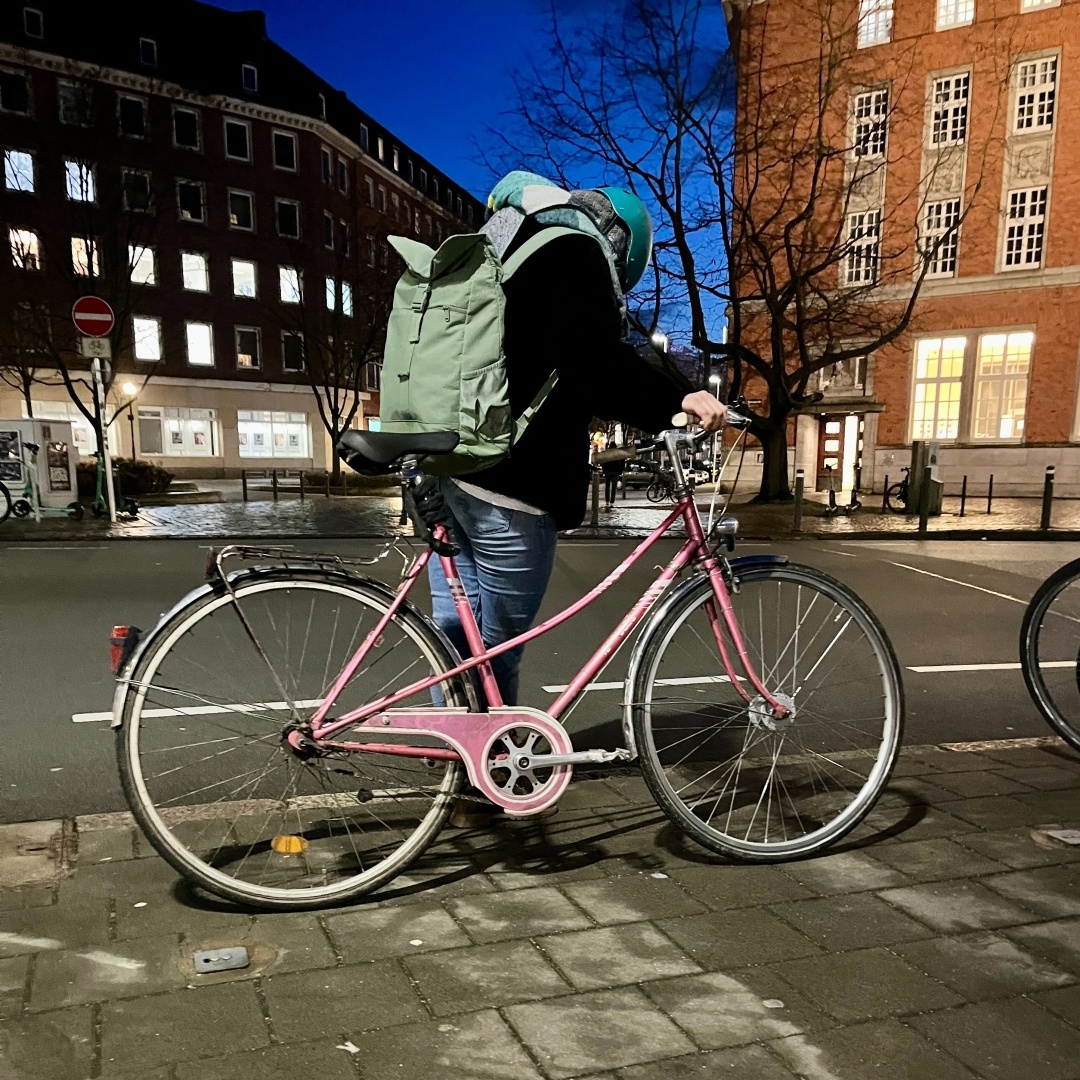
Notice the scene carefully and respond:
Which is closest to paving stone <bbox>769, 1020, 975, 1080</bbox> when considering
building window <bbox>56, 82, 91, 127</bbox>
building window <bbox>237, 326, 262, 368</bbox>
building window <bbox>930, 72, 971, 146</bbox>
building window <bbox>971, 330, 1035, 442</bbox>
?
building window <bbox>56, 82, 91, 127</bbox>

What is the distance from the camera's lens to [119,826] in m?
2.91

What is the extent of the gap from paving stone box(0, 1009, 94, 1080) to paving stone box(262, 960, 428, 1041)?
38cm

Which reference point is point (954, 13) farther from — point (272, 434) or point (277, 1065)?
point (277, 1065)

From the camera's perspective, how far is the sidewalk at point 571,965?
70.8 inches

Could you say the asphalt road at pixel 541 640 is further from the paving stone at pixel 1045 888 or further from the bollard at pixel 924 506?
the bollard at pixel 924 506

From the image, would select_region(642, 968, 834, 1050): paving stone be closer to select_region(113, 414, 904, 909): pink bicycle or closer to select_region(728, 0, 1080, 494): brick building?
select_region(113, 414, 904, 909): pink bicycle

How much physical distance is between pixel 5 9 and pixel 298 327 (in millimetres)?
15789

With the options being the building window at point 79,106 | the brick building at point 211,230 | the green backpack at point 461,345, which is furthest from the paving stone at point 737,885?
the brick building at point 211,230

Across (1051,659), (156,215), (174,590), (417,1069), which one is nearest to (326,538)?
(174,590)

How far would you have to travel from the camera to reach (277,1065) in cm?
176

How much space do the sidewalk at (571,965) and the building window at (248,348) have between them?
132 feet

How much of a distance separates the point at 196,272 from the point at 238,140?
6.73m

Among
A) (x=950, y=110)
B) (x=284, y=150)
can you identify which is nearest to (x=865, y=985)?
(x=950, y=110)

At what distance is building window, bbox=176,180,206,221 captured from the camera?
37.4 m
